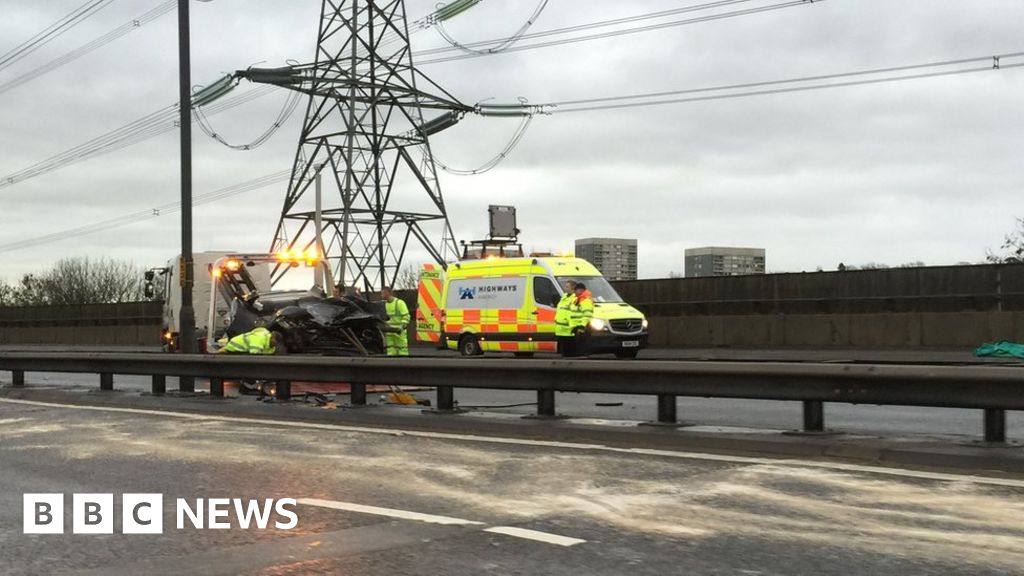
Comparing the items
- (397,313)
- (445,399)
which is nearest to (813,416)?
(445,399)

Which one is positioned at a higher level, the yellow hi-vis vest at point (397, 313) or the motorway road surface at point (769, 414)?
the yellow hi-vis vest at point (397, 313)

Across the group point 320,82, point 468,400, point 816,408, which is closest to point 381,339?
point 468,400

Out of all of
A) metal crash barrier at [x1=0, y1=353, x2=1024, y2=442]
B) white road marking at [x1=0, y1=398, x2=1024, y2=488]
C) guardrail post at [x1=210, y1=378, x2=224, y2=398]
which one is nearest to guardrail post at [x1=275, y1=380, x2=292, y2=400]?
metal crash barrier at [x1=0, y1=353, x2=1024, y2=442]

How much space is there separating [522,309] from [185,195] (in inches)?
307

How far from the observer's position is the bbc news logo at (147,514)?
19.2 ft

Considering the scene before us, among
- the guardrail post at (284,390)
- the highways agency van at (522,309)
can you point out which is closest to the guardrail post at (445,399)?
the guardrail post at (284,390)

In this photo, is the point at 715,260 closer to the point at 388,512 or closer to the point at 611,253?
the point at 611,253

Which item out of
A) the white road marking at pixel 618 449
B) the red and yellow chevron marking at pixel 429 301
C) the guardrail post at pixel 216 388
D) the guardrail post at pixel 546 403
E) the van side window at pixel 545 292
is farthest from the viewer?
the red and yellow chevron marking at pixel 429 301

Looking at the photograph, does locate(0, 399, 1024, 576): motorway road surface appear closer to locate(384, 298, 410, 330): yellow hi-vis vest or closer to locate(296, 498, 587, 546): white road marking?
locate(296, 498, 587, 546): white road marking

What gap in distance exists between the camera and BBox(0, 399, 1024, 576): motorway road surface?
491 centimetres

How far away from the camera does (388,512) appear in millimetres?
6168

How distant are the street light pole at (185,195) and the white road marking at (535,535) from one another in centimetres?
1405

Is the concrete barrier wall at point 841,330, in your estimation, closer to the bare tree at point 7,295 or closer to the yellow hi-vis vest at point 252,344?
the yellow hi-vis vest at point 252,344

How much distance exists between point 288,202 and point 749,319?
51.3 ft
